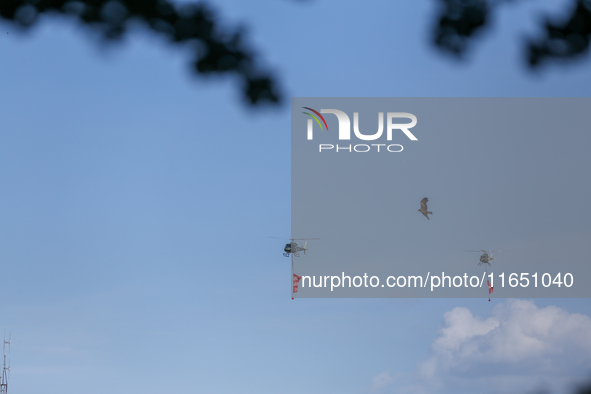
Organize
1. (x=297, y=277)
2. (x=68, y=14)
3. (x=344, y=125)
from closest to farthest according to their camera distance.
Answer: (x=68, y=14) → (x=344, y=125) → (x=297, y=277)

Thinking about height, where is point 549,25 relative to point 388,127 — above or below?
below

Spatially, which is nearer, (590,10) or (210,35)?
(210,35)

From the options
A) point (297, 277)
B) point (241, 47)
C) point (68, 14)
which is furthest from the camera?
point (297, 277)

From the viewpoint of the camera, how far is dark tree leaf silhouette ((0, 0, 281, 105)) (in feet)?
15.5

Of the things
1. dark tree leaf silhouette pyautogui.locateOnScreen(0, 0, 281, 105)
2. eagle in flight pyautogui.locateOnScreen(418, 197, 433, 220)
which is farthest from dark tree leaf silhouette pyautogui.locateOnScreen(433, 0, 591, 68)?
eagle in flight pyautogui.locateOnScreen(418, 197, 433, 220)

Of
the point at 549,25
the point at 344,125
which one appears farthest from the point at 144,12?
the point at 344,125

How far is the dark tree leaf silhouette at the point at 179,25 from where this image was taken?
15.5 ft

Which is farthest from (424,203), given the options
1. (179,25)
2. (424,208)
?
(179,25)

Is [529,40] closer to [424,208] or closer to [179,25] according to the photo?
[179,25]

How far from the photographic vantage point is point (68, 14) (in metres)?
4.78

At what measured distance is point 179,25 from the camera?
16.2 feet

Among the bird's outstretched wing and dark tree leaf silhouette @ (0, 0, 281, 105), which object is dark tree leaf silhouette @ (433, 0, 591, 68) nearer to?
dark tree leaf silhouette @ (0, 0, 281, 105)

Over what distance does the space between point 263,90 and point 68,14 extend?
1.42 meters

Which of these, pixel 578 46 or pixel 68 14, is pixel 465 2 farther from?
pixel 68 14
